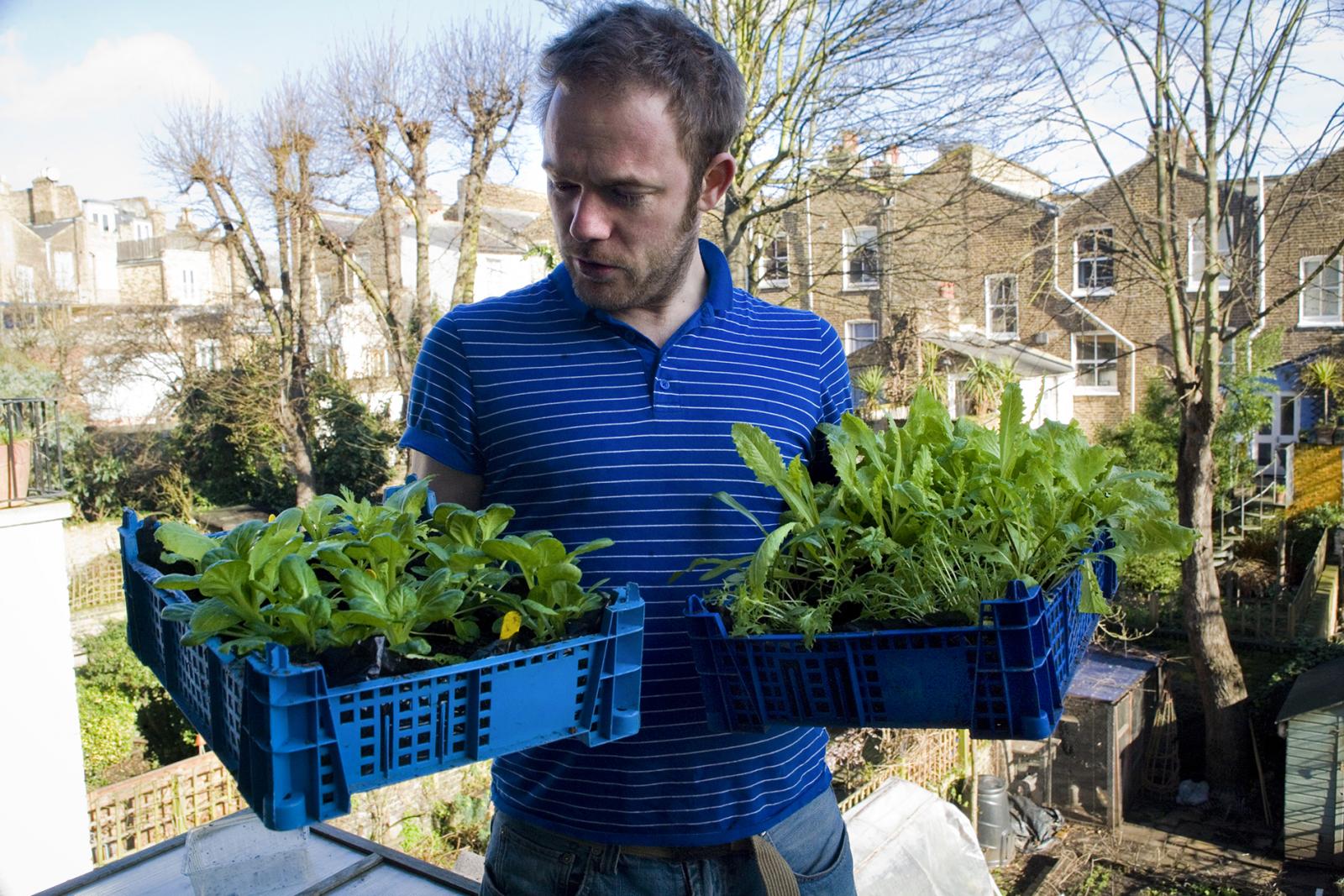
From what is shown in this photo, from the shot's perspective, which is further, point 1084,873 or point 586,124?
point 1084,873

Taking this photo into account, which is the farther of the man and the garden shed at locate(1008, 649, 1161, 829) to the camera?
the garden shed at locate(1008, 649, 1161, 829)

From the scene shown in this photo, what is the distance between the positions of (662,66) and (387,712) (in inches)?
40.9

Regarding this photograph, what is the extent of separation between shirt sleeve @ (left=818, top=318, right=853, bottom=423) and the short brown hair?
42 cm

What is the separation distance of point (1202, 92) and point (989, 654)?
1106 cm

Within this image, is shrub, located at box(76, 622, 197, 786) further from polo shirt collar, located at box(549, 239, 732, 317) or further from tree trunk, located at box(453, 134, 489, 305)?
polo shirt collar, located at box(549, 239, 732, 317)

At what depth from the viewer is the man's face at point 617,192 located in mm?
1571

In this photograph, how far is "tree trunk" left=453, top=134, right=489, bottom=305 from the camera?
13.2 meters

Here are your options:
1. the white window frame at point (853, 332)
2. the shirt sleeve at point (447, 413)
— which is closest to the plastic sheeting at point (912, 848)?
the shirt sleeve at point (447, 413)

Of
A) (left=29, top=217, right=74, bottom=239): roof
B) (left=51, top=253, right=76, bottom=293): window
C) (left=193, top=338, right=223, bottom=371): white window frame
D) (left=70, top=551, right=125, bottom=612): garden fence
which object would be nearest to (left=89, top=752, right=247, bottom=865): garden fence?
(left=70, top=551, right=125, bottom=612): garden fence

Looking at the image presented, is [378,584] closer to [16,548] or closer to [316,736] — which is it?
[316,736]

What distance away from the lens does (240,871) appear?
2.04 meters

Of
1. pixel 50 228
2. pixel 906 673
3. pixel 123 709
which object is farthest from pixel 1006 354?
pixel 50 228

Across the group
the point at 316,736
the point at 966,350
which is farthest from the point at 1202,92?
the point at 316,736

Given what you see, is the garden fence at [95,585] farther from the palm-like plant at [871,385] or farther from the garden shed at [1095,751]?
the garden shed at [1095,751]
